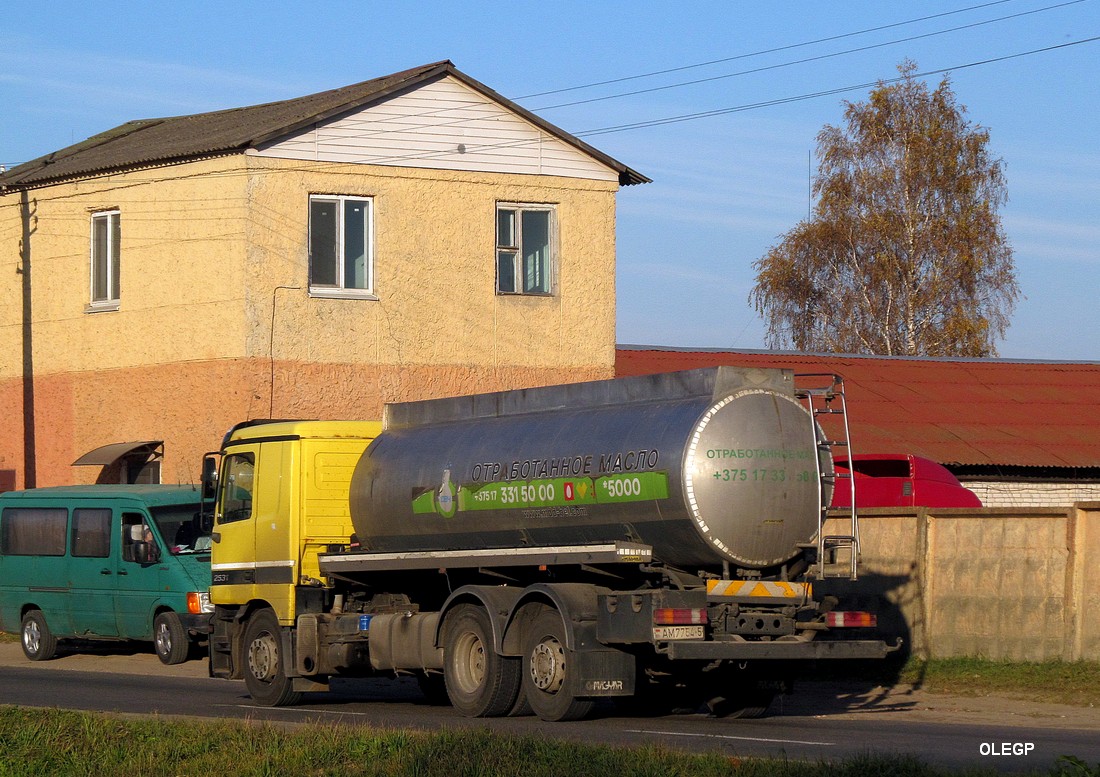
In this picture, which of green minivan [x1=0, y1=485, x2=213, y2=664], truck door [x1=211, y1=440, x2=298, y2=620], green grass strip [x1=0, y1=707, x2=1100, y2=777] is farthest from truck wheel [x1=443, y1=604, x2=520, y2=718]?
green minivan [x1=0, y1=485, x2=213, y2=664]

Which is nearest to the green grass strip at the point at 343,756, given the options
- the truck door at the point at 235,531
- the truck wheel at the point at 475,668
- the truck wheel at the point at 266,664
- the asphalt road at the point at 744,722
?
the asphalt road at the point at 744,722

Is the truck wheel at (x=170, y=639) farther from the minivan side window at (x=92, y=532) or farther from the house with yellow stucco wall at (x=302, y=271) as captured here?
the house with yellow stucco wall at (x=302, y=271)

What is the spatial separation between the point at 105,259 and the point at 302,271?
4.38 metres

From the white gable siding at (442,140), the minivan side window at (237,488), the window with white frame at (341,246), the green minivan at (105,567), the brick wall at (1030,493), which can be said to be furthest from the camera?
the brick wall at (1030,493)

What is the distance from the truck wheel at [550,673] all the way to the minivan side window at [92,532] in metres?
10.3

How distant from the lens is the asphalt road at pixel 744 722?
11.3 metres

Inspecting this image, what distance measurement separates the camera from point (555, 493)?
44.1ft

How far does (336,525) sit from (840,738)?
236 inches

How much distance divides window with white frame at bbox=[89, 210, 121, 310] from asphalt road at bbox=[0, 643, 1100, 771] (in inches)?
332

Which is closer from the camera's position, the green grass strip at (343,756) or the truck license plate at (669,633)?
the green grass strip at (343,756)

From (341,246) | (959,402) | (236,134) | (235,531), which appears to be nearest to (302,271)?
(341,246)

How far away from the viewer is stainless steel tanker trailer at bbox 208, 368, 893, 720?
12.6 m

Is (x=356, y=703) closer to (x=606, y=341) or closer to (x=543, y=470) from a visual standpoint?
(x=543, y=470)

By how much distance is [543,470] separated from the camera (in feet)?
44.5
